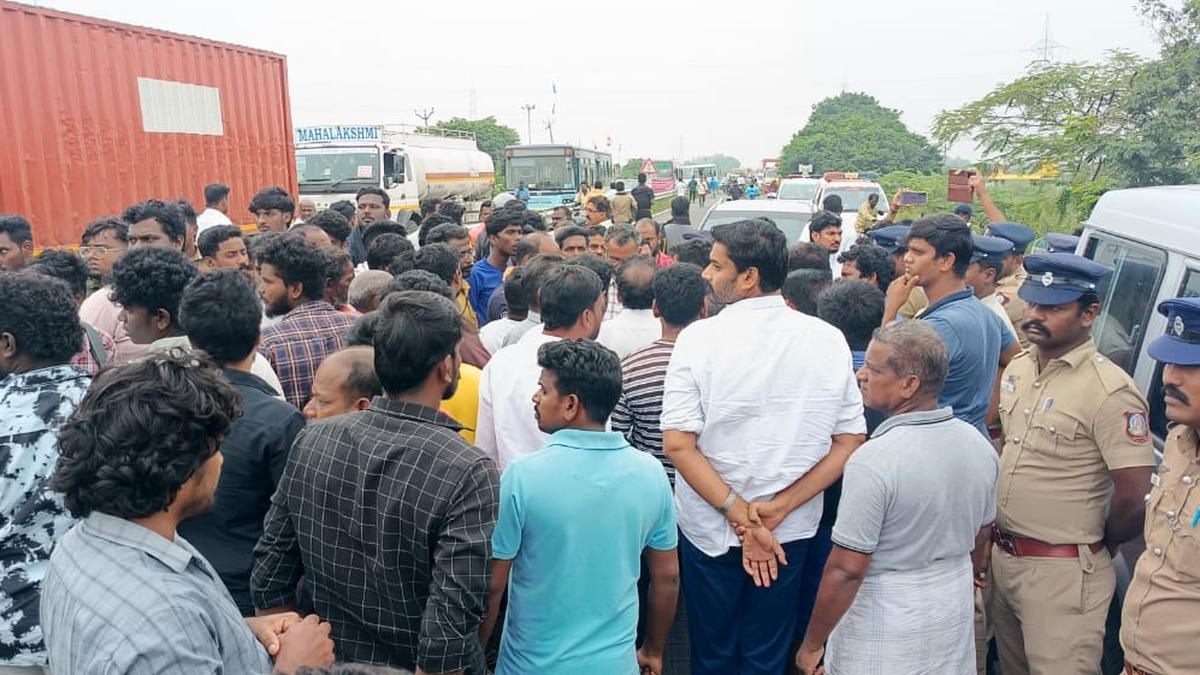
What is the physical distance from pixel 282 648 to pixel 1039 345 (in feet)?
9.01

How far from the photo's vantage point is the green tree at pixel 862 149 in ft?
153

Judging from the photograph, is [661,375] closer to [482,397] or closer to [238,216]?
[482,397]

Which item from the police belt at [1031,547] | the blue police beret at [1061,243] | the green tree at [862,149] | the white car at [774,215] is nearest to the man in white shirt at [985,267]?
the blue police beret at [1061,243]

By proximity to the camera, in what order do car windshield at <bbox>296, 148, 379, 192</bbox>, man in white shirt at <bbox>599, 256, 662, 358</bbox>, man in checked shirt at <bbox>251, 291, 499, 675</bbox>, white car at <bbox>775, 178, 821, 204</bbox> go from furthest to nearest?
white car at <bbox>775, 178, 821, 204</bbox> < car windshield at <bbox>296, 148, 379, 192</bbox> < man in white shirt at <bbox>599, 256, 662, 358</bbox> < man in checked shirt at <bbox>251, 291, 499, 675</bbox>

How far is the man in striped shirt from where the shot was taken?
11.1ft

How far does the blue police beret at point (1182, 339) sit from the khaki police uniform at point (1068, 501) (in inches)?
18.6

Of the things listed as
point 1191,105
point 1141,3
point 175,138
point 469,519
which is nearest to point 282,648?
point 469,519

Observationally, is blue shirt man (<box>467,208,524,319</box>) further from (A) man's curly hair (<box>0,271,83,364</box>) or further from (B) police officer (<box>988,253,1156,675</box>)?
(B) police officer (<box>988,253,1156,675</box>)

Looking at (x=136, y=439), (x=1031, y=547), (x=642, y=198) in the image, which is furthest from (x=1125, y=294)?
(x=642, y=198)

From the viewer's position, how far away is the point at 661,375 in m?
3.37

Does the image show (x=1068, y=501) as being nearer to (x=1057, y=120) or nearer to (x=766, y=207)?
(x=766, y=207)

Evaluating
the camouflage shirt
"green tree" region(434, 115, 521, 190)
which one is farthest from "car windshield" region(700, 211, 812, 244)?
"green tree" region(434, 115, 521, 190)

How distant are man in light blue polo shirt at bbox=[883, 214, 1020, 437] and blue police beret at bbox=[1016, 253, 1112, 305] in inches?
16.1

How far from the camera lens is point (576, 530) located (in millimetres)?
2289
